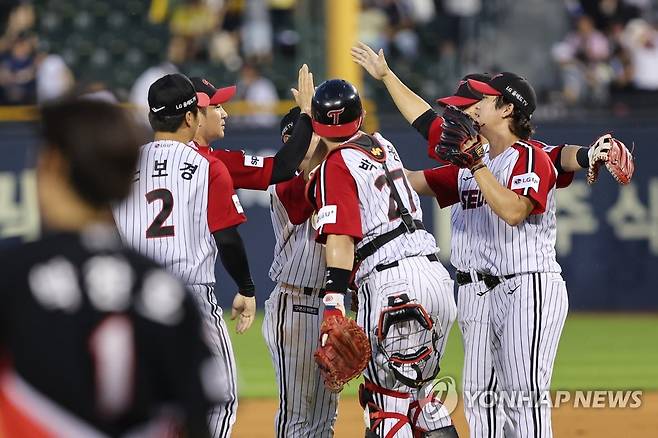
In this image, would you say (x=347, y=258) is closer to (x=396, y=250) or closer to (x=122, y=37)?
(x=396, y=250)

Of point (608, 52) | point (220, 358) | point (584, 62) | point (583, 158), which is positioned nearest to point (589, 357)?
point (583, 158)

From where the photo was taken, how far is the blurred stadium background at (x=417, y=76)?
1226cm

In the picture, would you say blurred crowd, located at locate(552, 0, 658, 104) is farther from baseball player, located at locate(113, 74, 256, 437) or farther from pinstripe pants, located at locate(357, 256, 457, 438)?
baseball player, located at locate(113, 74, 256, 437)

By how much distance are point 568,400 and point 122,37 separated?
9411 mm

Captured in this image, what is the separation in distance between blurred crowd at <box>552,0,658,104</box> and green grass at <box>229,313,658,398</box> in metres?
3.63

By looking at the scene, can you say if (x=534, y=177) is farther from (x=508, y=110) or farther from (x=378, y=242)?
(x=378, y=242)

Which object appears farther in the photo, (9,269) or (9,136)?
(9,136)

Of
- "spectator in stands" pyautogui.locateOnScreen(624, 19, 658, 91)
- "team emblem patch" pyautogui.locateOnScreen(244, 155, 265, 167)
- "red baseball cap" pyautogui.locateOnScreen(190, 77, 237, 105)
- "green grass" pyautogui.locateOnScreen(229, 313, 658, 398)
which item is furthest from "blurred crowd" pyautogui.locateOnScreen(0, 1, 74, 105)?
"team emblem patch" pyautogui.locateOnScreen(244, 155, 265, 167)

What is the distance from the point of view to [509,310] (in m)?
5.66

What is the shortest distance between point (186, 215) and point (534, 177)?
1702 millimetres

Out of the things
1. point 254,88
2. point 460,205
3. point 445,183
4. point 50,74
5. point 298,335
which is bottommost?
point 298,335

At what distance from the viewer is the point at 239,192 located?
489 inches

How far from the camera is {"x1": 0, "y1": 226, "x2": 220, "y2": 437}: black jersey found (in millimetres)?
2586

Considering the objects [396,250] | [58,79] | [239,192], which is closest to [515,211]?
[396,250]
